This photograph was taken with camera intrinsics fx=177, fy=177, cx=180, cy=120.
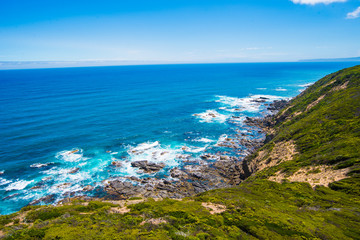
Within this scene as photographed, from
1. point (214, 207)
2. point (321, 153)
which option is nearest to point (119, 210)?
point (214, 207)

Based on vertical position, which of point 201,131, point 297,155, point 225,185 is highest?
point 297,155

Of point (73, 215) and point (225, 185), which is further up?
point (73, 215)

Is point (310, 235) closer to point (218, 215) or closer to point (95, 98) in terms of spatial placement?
point (218, 215)

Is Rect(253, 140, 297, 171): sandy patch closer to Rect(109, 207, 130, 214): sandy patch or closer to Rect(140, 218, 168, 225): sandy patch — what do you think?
Rect(140, 218, 168, 225): sandy patch

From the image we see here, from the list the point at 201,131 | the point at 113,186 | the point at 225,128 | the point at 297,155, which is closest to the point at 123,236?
the point at 113,186

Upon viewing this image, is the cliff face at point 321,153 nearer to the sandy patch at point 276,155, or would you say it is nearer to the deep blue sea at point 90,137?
the sandy patch at point 276,155

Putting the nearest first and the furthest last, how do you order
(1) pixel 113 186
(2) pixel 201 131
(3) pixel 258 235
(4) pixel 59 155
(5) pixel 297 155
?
1. (3) pixel 258 235
2. (5) pixel 297 155
3. (1) pixel 113 186
4. (4) pixel 59 155
5. (2) pixel 201 131
